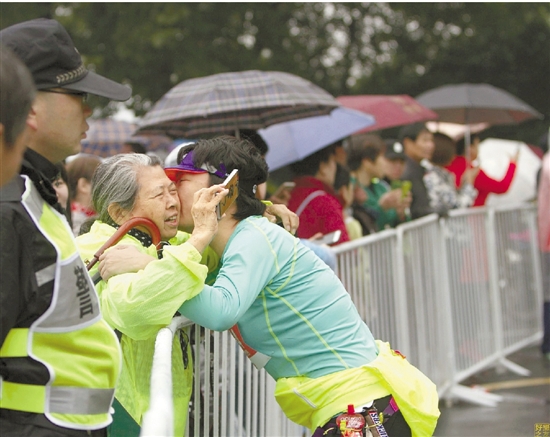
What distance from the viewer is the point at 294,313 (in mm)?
3281

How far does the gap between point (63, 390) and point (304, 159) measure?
4411 millimetres

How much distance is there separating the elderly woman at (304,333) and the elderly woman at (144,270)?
0.19 metres

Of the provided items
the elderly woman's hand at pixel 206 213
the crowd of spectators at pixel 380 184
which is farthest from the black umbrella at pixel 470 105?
the elderly woman's hand at pixel 206 213

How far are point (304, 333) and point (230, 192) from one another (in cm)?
56

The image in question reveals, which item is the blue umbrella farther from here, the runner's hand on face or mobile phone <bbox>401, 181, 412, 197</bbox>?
the runner's hand on face

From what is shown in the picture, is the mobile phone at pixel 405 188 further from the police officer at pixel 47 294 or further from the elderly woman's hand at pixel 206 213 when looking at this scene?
the police officer at pixel 47 294

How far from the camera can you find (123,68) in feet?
52.9

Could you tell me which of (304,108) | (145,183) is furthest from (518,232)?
(145,183)

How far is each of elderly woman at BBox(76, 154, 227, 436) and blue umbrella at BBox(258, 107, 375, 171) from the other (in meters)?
3.12

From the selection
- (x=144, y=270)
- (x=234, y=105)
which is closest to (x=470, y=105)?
(x=234, y=105)

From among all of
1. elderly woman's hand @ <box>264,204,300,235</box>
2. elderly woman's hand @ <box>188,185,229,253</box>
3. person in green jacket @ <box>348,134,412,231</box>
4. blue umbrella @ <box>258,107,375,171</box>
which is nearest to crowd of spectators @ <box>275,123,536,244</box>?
person in green jacket @ <box>348,134,412,231</box>

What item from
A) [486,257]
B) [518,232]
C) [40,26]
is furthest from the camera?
[518,232]

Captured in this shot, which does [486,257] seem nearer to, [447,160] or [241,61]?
[447,160]

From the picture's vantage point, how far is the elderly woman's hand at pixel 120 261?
306 centimetres
